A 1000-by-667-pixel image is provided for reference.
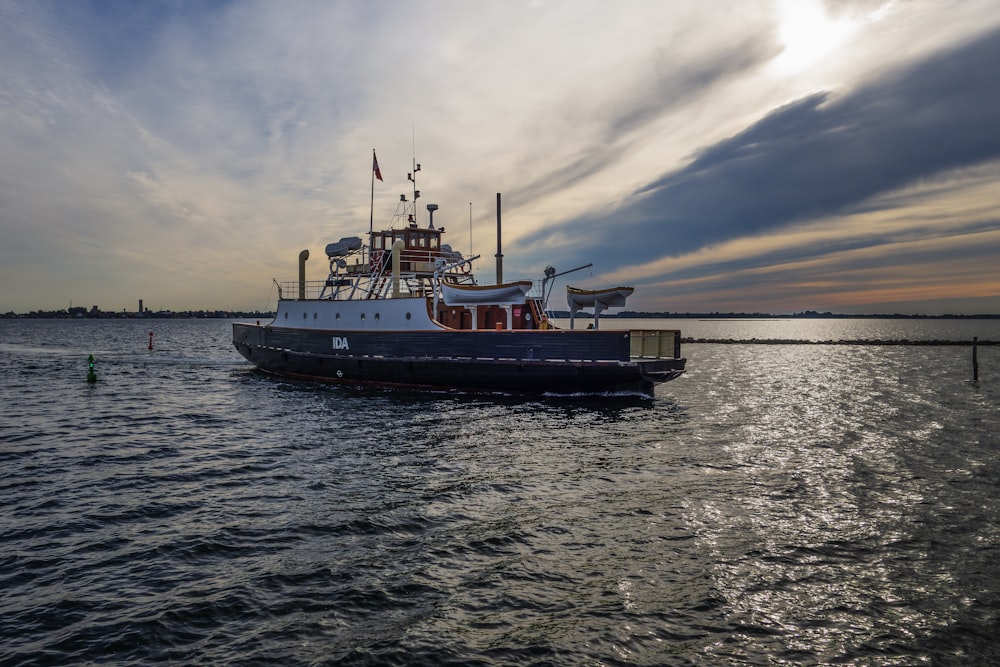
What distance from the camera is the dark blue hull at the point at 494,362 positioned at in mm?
21172

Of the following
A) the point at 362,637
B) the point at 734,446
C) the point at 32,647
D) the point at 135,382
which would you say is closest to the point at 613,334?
the point at 734,446

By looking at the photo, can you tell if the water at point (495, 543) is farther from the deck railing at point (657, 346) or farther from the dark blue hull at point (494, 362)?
the deck railing at point (657, 346)

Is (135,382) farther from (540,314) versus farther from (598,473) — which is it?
(598,473)

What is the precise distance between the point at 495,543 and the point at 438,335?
15881 mm

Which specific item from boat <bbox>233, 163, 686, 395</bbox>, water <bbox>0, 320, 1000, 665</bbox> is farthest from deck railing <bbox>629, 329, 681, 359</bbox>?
water <bbox>0, 320, 1000, 665</bbox>

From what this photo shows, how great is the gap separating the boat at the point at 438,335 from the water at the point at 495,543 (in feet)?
14.4

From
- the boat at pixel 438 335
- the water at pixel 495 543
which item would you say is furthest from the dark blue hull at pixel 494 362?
the water at pixel 495 543

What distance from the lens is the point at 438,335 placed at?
23.3 meters

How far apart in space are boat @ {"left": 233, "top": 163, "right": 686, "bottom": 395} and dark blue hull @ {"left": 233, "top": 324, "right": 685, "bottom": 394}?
0.04m

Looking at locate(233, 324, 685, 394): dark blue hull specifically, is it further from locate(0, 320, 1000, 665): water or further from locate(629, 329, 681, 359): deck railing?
locate(0, 320, 1000, 665): water

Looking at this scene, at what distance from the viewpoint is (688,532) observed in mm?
8320

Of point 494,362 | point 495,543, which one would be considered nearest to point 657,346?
point 494,362

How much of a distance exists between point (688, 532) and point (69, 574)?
863cm

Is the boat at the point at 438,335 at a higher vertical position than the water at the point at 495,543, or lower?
higher
